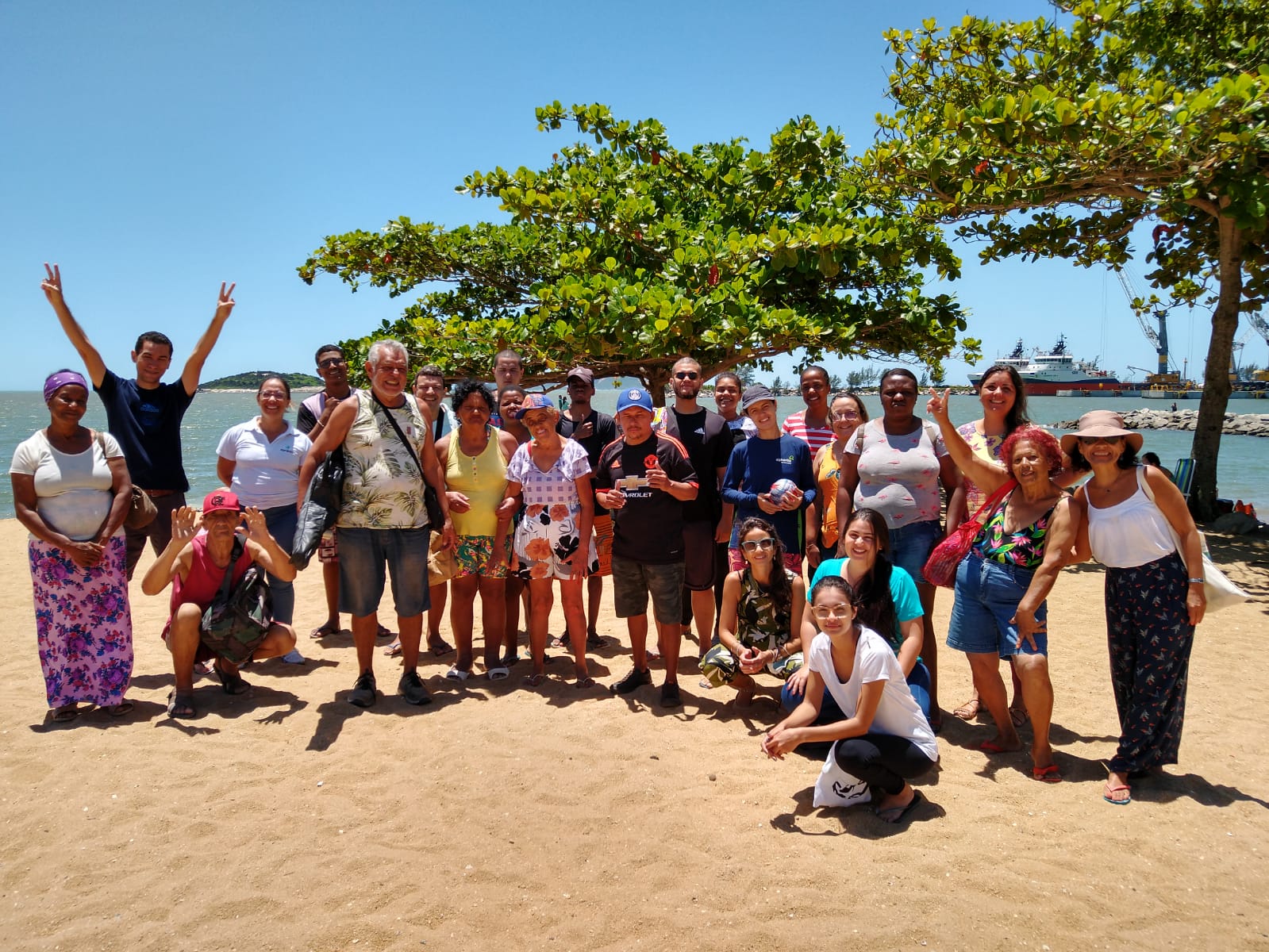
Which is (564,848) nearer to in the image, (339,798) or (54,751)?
(339,798)

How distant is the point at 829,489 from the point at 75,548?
4.36 metres

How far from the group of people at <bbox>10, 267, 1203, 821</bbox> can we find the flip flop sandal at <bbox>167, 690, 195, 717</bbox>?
0.05 metres

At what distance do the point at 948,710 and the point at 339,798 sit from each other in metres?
3.39

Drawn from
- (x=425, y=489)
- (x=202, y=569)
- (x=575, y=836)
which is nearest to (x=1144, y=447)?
(x=425, y=489)

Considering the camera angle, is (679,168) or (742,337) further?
(679,168)

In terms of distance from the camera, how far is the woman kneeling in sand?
4285mm

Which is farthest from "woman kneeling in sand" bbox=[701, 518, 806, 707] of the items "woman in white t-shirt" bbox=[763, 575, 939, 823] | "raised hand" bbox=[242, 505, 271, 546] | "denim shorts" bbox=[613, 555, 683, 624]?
"raised hand" bbox=[242, 505, 271, 546]

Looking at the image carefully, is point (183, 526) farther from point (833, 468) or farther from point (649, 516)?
point (833, 468)

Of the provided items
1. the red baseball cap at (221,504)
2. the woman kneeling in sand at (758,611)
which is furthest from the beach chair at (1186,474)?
the red baseball cap at (221,504)

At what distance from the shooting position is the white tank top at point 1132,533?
11.1 feet

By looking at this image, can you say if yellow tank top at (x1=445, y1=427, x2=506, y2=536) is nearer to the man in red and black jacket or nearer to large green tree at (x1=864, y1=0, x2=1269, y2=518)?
the man in red and black jacket

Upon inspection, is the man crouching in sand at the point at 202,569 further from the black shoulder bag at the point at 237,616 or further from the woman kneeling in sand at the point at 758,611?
the woman kneeling in sand at the point at 758,611

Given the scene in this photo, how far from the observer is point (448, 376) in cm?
833

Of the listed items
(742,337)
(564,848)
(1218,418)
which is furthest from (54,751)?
(1218,418)
